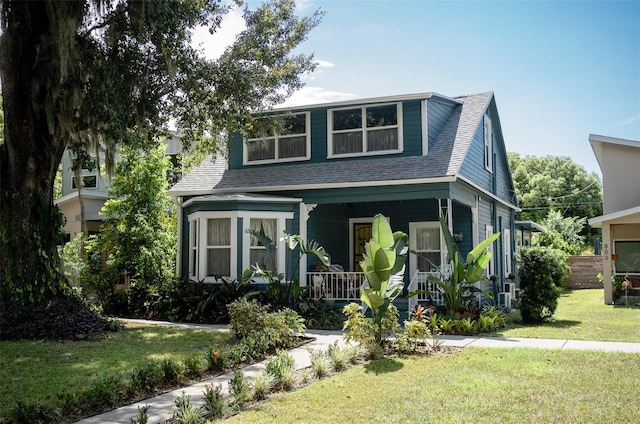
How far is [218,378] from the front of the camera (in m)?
7.64

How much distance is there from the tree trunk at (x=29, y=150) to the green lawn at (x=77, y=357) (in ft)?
5.72

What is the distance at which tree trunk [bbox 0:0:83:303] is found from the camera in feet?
35.6

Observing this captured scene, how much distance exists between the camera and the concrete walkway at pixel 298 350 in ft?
19.0

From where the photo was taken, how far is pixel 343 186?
47.8 ft

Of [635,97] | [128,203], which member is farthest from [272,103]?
[635,97]

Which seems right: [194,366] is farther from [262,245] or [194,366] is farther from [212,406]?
[262,245]

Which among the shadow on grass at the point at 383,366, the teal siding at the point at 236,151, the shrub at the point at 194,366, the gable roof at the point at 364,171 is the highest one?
the teal siding at the point at 236,151

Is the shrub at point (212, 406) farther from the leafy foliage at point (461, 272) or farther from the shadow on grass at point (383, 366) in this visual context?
the leafy foliage at point (461, 272)

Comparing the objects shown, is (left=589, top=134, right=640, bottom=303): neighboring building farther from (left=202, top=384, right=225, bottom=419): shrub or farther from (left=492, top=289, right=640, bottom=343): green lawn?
(left=202, top=384, right=225, bottom=419): shrub

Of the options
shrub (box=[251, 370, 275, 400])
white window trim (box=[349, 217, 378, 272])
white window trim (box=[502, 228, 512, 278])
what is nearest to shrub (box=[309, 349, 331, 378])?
shrub (box=[251, 370, 275, 400])

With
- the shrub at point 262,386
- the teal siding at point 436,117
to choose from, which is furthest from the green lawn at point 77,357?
the teal siding at point 436,117

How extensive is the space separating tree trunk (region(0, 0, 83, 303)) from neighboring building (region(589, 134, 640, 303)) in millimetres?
15508

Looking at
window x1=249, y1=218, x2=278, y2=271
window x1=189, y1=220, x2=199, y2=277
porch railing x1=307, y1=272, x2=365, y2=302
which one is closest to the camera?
porch railing x1=307, y1=272, x2=365, y2=302

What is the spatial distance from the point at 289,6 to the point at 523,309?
9.52 meters
